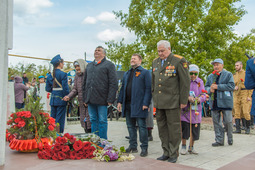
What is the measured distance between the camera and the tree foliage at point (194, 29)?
14016mm

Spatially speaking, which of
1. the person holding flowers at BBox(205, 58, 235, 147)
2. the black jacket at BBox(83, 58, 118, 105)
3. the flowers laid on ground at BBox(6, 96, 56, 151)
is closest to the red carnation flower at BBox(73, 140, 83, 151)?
the flowers laid on ground at BBox(6, 96, 56, 151)

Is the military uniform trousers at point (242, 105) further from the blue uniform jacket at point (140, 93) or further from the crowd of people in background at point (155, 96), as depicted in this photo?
the blue uniform jacket at point (140, 93)

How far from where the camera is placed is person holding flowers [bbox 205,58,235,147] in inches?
229

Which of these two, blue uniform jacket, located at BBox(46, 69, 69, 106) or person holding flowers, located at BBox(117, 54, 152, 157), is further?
blue uniform jacket, located at BBox(46, 69, 69, 106)

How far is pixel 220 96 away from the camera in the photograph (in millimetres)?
5867

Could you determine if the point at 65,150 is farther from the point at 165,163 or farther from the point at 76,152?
the point at 165,163

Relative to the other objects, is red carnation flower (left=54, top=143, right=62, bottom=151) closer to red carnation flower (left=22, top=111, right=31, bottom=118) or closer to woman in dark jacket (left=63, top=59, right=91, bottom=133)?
red carnation flower (left=22, top=111, right=31, bottom=118)

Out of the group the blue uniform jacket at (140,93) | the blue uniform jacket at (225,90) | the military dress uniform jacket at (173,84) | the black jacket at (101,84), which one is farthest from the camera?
the blue uniform jacket at (225,90)

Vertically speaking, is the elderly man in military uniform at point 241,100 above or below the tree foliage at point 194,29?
below

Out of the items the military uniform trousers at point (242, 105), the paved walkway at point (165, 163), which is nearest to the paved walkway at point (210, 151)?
the paved walkway at point (165, 163)

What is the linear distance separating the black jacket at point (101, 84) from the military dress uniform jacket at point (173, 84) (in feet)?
3.56

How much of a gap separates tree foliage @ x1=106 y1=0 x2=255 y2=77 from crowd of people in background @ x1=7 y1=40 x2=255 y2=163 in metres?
7.91

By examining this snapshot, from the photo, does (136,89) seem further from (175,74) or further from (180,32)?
(180,32)

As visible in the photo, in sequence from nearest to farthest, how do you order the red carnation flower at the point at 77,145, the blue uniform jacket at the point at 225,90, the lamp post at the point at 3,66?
1. the lamp post at the point at 3,66
2. the red carnation flower at the point at 77,145
3. the blue uniform jacket at the point at 225,90
